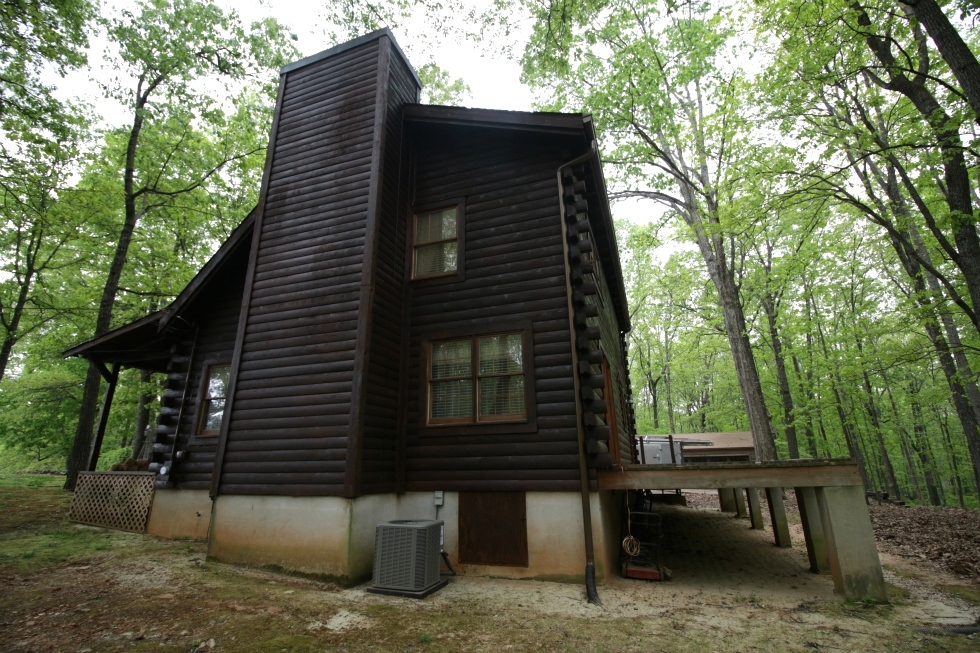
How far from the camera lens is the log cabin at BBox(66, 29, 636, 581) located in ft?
22.1

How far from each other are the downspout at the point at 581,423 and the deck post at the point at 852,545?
9.94ft

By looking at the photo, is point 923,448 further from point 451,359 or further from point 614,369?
point 451,359

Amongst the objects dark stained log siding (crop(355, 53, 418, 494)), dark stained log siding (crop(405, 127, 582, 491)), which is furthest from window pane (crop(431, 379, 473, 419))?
dark stained log siding (crop(355, 53, 418, 494))

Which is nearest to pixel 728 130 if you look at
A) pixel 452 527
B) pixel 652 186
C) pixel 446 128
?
pixel 652 186

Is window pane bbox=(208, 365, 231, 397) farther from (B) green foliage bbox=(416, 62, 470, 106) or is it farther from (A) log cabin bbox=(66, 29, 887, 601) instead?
(B) green foliage bbox=(416, 62, 470, 106)

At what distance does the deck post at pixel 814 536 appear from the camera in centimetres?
727

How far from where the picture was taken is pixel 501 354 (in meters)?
7.59

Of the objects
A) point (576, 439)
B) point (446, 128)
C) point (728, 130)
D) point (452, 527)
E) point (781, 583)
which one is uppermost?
point (728, 130)

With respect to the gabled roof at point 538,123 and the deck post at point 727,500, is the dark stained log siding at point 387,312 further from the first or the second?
the deck post at point 727,500

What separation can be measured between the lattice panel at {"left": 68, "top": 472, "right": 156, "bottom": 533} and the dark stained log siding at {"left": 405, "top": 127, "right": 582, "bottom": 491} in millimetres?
5914

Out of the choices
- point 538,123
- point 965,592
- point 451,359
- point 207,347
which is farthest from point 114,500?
point 965,592

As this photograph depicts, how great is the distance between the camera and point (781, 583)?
264 inches

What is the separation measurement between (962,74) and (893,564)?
7633 millimetres

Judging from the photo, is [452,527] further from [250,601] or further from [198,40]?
[198,40]
